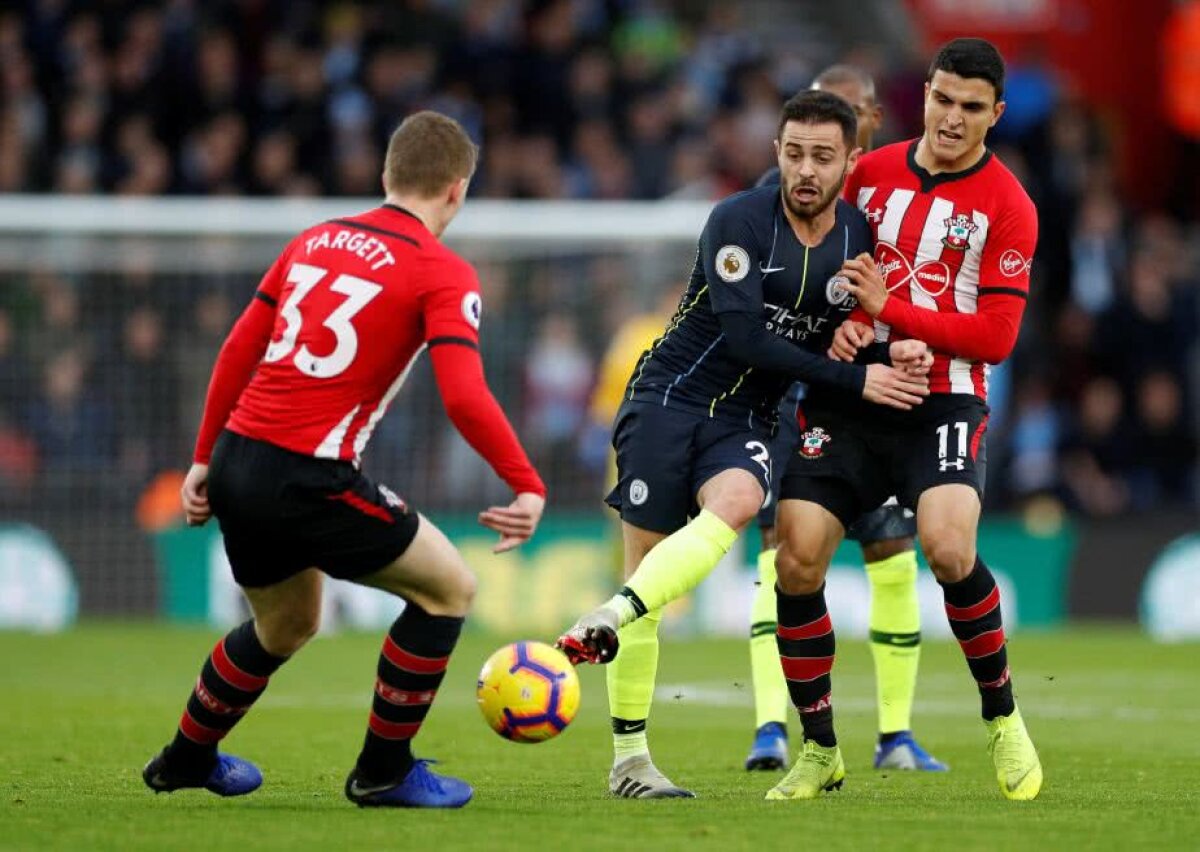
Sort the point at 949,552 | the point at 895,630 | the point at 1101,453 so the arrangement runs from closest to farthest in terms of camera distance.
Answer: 1. the point at 949,552
2. the point at 895,630
3. the point at 1101,453

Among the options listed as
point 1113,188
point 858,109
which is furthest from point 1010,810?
point 1113,188

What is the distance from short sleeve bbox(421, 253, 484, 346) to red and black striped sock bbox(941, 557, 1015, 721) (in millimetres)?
1825

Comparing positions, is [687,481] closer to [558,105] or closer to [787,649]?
[787,649]

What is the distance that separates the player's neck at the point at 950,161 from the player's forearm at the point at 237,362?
2204 millimetres

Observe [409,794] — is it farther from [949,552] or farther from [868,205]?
[868,205]

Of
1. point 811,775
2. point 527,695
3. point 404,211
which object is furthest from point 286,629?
point 811,775

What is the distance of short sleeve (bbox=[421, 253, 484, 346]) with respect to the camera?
20.0 ft

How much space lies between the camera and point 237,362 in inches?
252

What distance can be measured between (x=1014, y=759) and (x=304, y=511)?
2.39 metres

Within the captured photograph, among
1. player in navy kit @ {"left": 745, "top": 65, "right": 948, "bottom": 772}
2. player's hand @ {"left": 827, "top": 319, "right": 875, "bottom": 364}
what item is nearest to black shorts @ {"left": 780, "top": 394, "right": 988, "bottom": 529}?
player's hand @ {"left": 827, "top": 319, "right": 875, "bottom": 364}

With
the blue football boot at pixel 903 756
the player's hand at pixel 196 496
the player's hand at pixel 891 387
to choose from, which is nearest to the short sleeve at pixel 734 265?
the player's hand at pixel 891 387

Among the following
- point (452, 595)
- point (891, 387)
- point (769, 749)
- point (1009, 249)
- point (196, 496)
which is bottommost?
point (769, 749)

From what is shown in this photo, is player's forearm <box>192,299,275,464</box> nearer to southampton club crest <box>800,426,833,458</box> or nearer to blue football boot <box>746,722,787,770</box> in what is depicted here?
southampton club crest <box>800,426,833,458</box>

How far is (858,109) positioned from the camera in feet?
26.8
